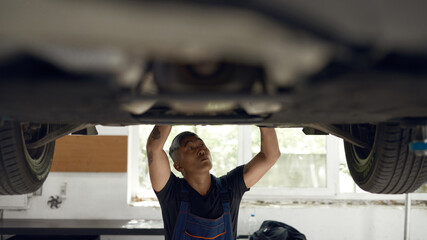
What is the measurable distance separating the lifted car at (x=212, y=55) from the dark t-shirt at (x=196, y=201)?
1.11 m

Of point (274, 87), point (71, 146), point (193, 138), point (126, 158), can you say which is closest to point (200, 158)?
point (193, 138)

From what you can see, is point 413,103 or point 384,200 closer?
point 413,103

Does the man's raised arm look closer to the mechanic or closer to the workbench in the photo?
the mechanic

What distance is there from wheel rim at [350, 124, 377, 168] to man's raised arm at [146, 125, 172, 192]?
641 millimetres

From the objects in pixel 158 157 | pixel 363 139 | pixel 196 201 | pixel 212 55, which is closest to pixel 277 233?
pixel 196 201

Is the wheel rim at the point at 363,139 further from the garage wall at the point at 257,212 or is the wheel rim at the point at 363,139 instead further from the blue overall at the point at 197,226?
the garage wall at the point at 257,212

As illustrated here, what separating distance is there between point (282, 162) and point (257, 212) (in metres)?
0.49

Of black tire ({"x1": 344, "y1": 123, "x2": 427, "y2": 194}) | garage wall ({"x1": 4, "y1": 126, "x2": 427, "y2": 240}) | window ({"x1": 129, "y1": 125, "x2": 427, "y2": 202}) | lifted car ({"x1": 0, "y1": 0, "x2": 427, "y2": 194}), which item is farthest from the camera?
window ({"x1": 129, "y1": 125, "x2": 427, "y2": 202})

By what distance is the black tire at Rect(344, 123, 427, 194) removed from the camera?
0.94 m

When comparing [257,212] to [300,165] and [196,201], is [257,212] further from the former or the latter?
[196,201]

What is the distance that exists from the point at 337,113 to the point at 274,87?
0.16 metres

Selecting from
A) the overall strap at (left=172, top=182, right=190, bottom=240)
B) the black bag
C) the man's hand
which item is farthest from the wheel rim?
the black bag

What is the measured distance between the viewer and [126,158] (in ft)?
9.61

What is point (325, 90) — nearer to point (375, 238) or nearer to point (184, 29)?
point (184, 29)
